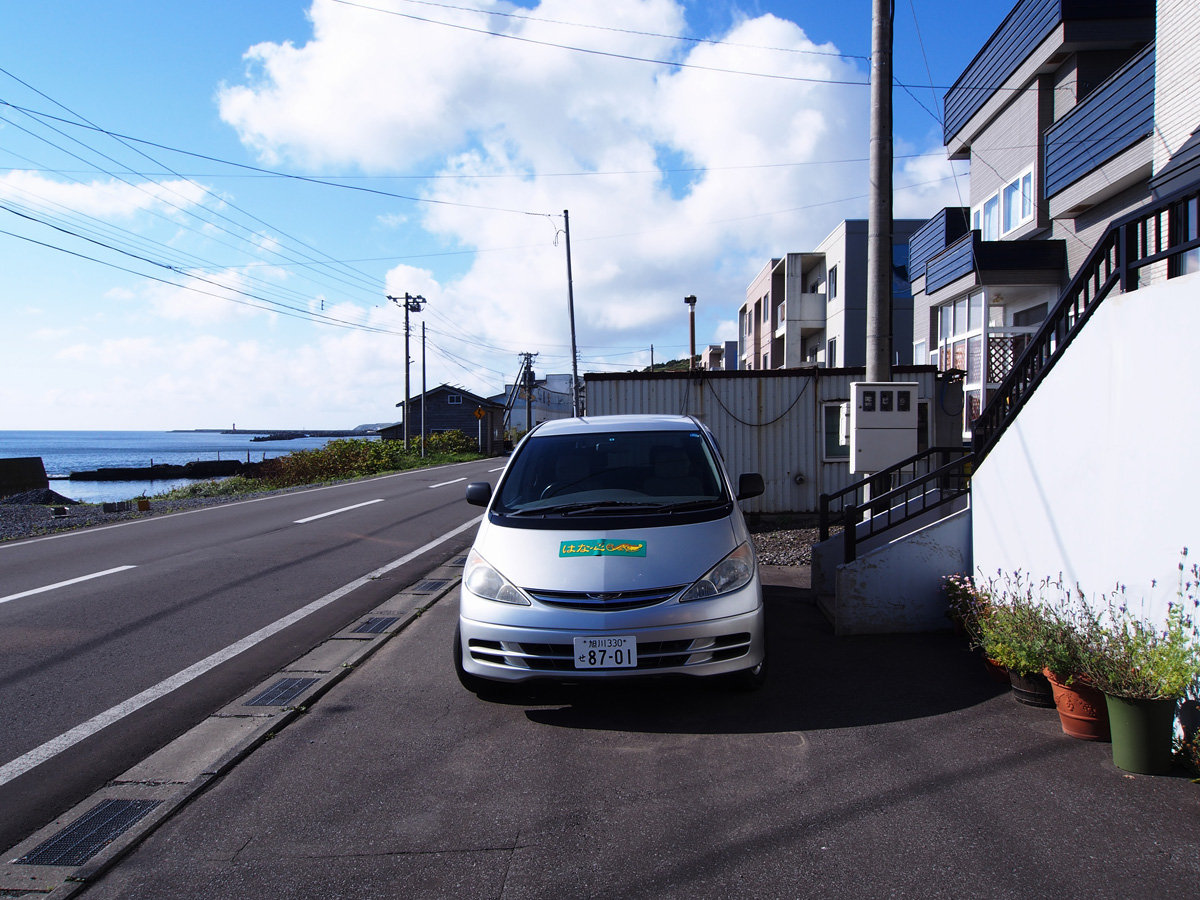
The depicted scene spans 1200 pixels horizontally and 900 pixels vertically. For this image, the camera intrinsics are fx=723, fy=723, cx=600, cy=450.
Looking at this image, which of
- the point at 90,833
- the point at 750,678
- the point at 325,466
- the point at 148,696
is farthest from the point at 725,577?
the point at 325,466

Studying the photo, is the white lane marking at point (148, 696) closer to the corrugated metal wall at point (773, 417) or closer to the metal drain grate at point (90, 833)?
the metal drain grate at point (90, 833)

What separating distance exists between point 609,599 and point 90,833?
2.51m

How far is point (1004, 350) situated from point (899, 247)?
18265 millimetres

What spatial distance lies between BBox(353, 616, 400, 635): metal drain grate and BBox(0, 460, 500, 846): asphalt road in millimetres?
256

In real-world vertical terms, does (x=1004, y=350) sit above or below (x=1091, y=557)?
above

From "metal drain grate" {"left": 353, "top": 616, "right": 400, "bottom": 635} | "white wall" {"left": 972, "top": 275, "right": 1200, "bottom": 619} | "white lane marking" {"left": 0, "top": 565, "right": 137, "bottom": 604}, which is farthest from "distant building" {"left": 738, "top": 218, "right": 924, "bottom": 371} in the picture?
"white lane marking" {"left": 0, "top": 565, "right": 137, "bottom": 604}

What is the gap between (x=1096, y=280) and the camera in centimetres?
483

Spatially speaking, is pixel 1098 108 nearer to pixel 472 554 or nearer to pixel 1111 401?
pixel 1111 401

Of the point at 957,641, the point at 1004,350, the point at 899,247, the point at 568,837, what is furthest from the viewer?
the point at 899,247

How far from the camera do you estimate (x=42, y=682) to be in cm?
493

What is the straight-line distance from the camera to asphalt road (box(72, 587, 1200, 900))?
2.64m

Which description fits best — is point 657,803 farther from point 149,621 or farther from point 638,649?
point 149,621

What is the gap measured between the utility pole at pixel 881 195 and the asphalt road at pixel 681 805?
3674mm

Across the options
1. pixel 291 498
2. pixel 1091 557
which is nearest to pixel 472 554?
pixel 1091 557
